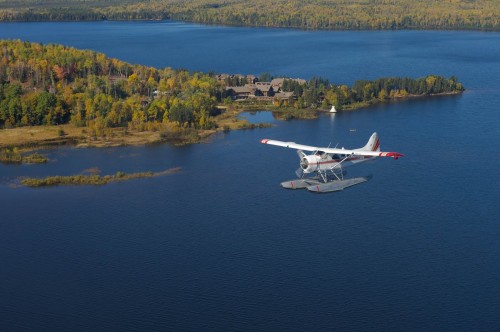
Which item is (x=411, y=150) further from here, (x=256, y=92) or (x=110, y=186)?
(x=256, y=92)

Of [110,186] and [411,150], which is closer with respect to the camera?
[110,186]

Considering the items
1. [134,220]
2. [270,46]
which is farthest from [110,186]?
[270,46]

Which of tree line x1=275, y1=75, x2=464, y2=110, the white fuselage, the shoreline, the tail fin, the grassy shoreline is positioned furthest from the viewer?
tree line x1=275, y1=75, x2=464, y2=110

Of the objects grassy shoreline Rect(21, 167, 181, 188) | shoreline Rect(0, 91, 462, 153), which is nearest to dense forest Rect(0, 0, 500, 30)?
shoreline Rect(0, 91, 462, 153)

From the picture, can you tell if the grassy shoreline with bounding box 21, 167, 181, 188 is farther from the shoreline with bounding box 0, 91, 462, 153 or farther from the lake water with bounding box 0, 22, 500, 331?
the shoreline with bounding box 0, 91, 462, 153

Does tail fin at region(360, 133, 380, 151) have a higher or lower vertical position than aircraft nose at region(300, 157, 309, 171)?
higher
